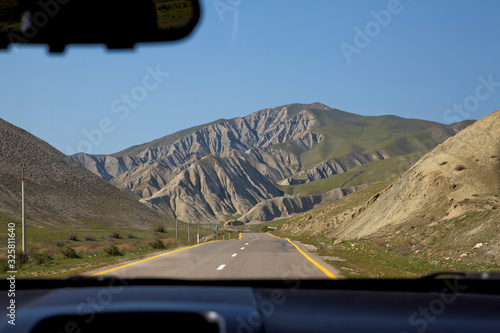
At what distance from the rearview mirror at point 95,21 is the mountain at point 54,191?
8632 centimetres

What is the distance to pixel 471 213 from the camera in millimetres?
29469

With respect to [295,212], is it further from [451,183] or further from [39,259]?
[39,259]

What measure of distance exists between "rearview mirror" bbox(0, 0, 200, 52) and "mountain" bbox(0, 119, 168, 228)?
86320 millimetres

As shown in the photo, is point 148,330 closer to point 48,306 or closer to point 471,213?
point 48,306

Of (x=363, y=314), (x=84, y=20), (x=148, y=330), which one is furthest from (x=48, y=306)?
(x=84, y=20)

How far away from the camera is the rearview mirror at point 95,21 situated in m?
3.31

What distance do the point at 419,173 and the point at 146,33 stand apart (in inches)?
1772

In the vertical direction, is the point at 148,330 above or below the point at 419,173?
below

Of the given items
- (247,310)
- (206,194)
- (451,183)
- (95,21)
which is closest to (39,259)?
(95,21)

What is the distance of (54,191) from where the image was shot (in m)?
95.5

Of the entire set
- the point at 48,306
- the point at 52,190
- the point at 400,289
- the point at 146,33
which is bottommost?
the point at 400,289

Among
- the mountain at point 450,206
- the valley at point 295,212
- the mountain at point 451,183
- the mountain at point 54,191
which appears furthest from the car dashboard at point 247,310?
the mountain at point 54,191

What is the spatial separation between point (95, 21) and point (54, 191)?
99551 millimetres

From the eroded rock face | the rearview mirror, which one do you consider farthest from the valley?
the rearview mirror
